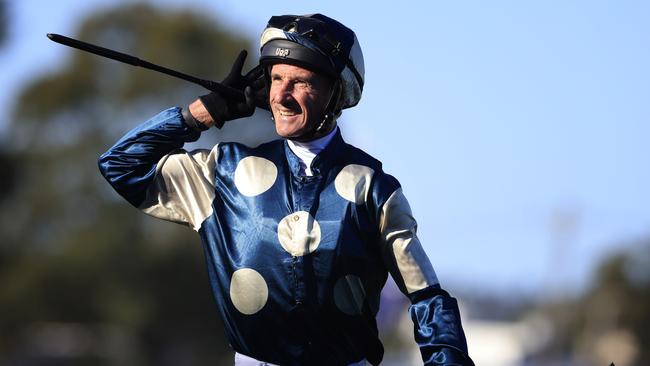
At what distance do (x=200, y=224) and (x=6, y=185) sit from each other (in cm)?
1688

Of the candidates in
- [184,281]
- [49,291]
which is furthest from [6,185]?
[49,291]

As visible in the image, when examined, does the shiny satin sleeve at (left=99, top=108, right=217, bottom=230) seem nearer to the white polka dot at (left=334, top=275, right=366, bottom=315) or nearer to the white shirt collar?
the white shirt collar

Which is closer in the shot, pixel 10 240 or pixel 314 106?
pixel 314 106

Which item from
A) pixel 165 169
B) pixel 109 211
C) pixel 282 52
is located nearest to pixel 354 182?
pixel 282 52

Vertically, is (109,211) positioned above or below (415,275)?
below

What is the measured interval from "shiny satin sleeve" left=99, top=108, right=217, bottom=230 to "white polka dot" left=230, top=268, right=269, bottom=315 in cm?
30

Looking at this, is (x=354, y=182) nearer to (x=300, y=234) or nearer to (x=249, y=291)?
(x=300, y=234)

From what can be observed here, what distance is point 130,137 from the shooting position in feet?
16.5

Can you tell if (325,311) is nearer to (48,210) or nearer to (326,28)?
(326,28)

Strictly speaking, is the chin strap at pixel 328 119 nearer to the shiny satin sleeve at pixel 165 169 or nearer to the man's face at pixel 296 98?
the man's face at pixel 296 98

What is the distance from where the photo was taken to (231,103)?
197 inches

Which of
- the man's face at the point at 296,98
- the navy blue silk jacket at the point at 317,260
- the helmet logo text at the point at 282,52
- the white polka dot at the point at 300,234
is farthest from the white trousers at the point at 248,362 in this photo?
the helmet logo text at the point at 282,52

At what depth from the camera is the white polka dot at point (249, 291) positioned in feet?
15.7

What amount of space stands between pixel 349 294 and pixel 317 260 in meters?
0.16
